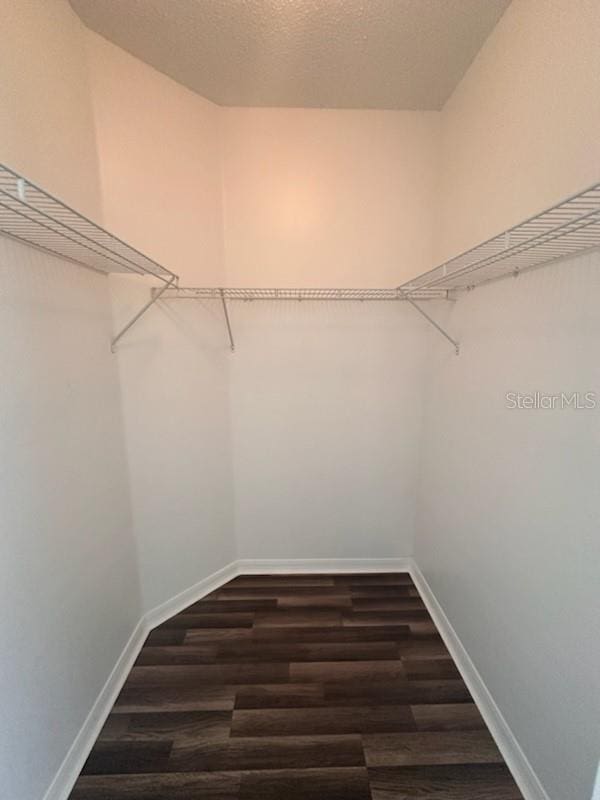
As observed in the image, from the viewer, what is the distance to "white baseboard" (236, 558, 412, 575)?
241 cm

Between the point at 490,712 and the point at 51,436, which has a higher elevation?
the point at 51,436

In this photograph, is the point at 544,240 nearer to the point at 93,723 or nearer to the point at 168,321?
the point at 168,321

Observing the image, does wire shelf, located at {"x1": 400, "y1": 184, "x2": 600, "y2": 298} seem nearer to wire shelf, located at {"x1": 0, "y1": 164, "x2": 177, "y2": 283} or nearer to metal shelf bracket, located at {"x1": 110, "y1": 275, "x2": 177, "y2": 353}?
wire shelf, located at {"x1": 0, "y1": 164, "x2": 177, "y2": 283}

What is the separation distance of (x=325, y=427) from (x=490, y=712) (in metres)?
1.56

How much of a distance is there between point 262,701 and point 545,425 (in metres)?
1.71

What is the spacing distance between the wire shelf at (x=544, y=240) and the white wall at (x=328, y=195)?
27.1 inches

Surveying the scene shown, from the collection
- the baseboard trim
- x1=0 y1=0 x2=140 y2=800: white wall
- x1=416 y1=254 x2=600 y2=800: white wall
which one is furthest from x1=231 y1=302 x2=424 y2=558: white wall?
x1=0 y1=0 x2=140 y2=800: white wall

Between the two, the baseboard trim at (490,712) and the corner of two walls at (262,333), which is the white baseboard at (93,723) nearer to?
the corner of two walls at (262,333)

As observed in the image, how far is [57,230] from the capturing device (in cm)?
102

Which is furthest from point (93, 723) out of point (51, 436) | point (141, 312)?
point (141, 312)

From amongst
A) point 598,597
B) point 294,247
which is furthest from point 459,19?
point 598,597

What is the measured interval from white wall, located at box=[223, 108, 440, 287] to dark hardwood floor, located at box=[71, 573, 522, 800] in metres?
2.06

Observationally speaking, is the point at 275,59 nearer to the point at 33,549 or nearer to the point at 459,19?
the point at 459,19

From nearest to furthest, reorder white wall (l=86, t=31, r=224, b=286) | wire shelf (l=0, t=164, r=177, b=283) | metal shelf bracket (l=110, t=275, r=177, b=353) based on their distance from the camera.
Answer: wire shelf (l=0, t=164, r=177, b=283) → white wall (l=86, t=31, r=224, b=286) → metal shelf bracket (l=110, t=275, r=177, b=353)
